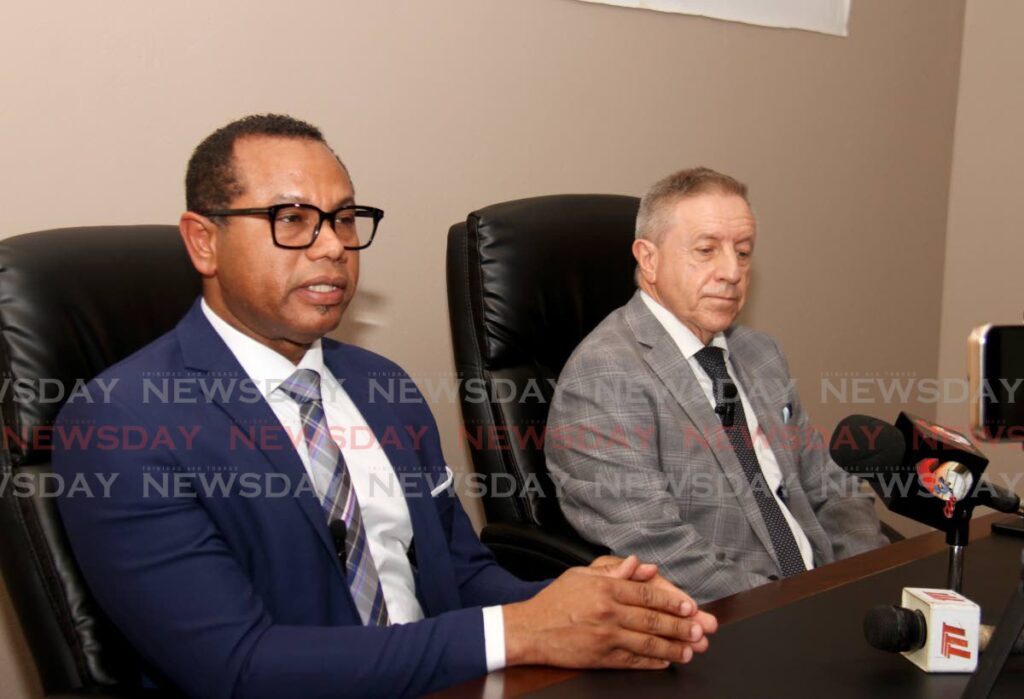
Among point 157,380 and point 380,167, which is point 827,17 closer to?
point 380,167

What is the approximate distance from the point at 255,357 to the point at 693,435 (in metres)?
0.91

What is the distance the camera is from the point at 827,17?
129 inches

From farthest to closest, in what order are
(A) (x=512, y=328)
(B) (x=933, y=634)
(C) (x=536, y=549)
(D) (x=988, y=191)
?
(D) (x=988, y=191) < (A) (x=512, y=328) < (C) (x=536, y=549) < (B) (x=933, y=634)

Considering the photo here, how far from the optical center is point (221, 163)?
1466mm

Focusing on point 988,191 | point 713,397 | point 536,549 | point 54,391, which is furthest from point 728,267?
point 988,191

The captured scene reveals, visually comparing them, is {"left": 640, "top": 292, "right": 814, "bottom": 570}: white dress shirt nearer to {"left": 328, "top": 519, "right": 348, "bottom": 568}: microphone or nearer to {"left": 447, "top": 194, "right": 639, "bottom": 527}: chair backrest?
{"left": 447, "top": 194, "right": 639, "bottom": 527}: chair backrest

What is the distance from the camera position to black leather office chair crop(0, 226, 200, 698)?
1321 millimetres

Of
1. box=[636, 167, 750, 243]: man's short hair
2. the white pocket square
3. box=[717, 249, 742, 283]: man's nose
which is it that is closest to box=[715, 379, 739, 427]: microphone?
box=[717, 249, 742, 283]: man's nose

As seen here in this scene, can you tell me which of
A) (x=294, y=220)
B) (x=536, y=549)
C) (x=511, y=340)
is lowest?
(x=536, y=549)

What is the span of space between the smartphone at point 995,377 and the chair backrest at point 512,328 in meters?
1.19

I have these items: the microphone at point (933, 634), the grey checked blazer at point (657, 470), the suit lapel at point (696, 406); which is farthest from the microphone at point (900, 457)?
the suit lapel at point (696, 406)

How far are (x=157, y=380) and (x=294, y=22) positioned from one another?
103 centimetres

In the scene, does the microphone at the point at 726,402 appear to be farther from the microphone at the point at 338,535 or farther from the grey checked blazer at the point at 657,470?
the microphone at the point at 338,535

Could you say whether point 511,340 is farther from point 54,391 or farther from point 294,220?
point 54,391
